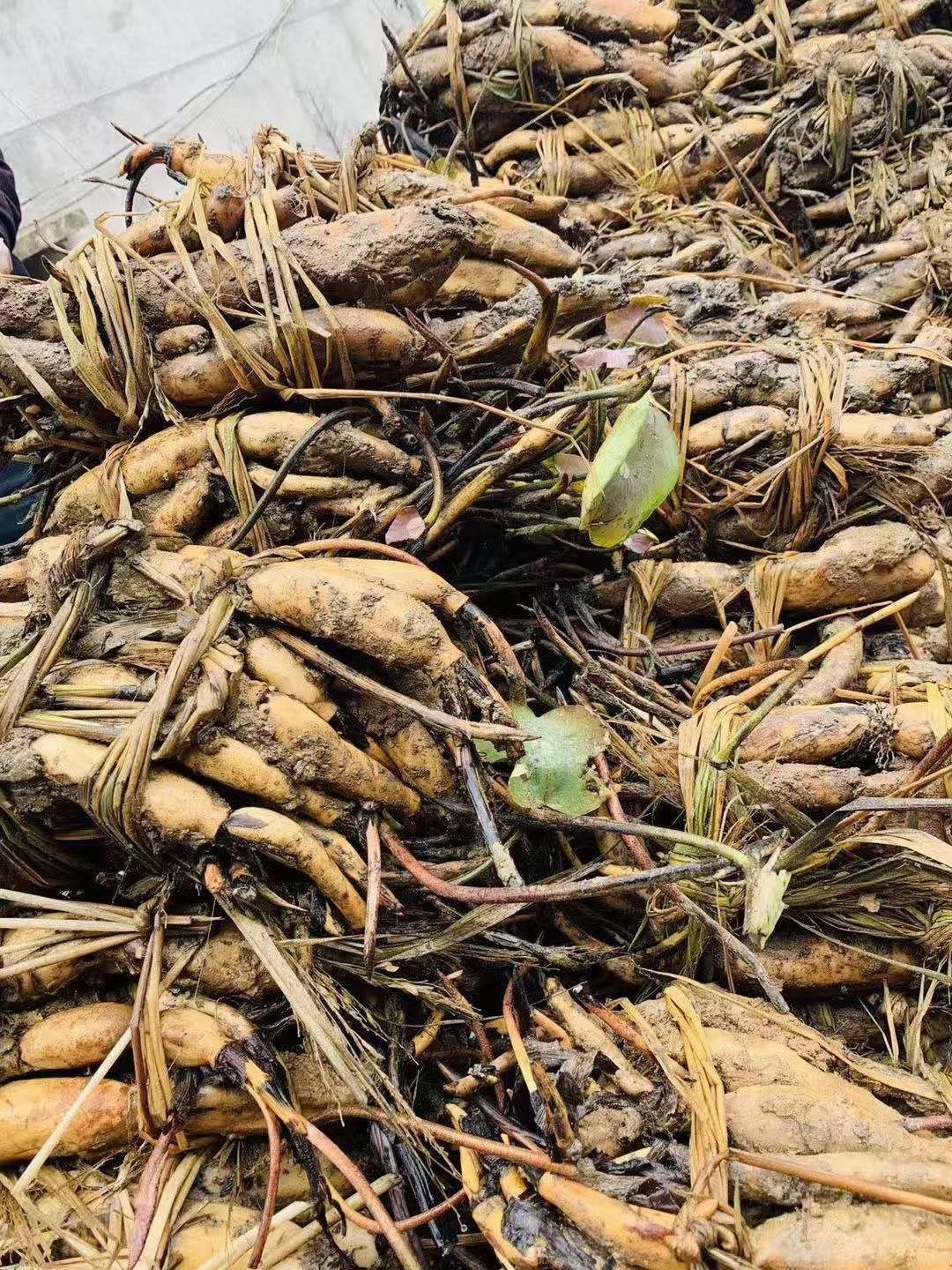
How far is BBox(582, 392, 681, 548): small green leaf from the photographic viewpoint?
1020mm

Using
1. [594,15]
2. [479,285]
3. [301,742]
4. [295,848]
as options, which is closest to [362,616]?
[301,742]

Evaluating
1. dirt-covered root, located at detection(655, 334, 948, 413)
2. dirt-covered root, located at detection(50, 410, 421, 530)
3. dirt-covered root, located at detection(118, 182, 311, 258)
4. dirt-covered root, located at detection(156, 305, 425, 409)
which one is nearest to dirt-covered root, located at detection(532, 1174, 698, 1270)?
dirt-covered root, located at detection(50, 410, 421, 530)

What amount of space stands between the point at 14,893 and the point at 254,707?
1.06ft

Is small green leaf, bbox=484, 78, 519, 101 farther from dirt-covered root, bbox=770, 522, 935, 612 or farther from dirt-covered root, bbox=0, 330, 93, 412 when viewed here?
dirt-covered root, bbox=770, 522, 935, 612

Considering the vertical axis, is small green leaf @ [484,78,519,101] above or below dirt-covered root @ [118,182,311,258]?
below

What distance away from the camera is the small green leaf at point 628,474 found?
102 centimetres

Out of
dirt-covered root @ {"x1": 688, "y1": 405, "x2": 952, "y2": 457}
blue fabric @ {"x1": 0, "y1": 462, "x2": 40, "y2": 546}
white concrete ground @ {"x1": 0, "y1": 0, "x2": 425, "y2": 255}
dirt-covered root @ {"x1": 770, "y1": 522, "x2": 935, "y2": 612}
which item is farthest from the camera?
white concrete ground @ {"x1": 0, "y1": 0, "x2": 425, "y2": 255}

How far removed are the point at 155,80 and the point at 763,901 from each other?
5.34m

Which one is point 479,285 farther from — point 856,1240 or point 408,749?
point 856,1240

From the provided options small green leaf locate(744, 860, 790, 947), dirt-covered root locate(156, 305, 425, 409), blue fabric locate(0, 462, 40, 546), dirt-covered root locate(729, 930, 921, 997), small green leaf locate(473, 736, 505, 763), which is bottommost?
dirt-covered root locate(729, 930, 921, 997)

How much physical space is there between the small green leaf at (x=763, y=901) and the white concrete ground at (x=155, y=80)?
463 centimetres

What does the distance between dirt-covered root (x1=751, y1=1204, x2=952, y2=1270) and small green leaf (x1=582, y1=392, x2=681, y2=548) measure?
29.2 inches

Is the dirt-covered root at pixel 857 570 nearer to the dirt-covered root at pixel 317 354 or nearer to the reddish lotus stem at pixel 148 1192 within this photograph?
the dirt-covered root at pixel 317 354

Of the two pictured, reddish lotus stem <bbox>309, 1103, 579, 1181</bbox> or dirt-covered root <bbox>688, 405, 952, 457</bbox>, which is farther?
dirt-covered root <bbox>688, 405, 952, 457</bbox>
